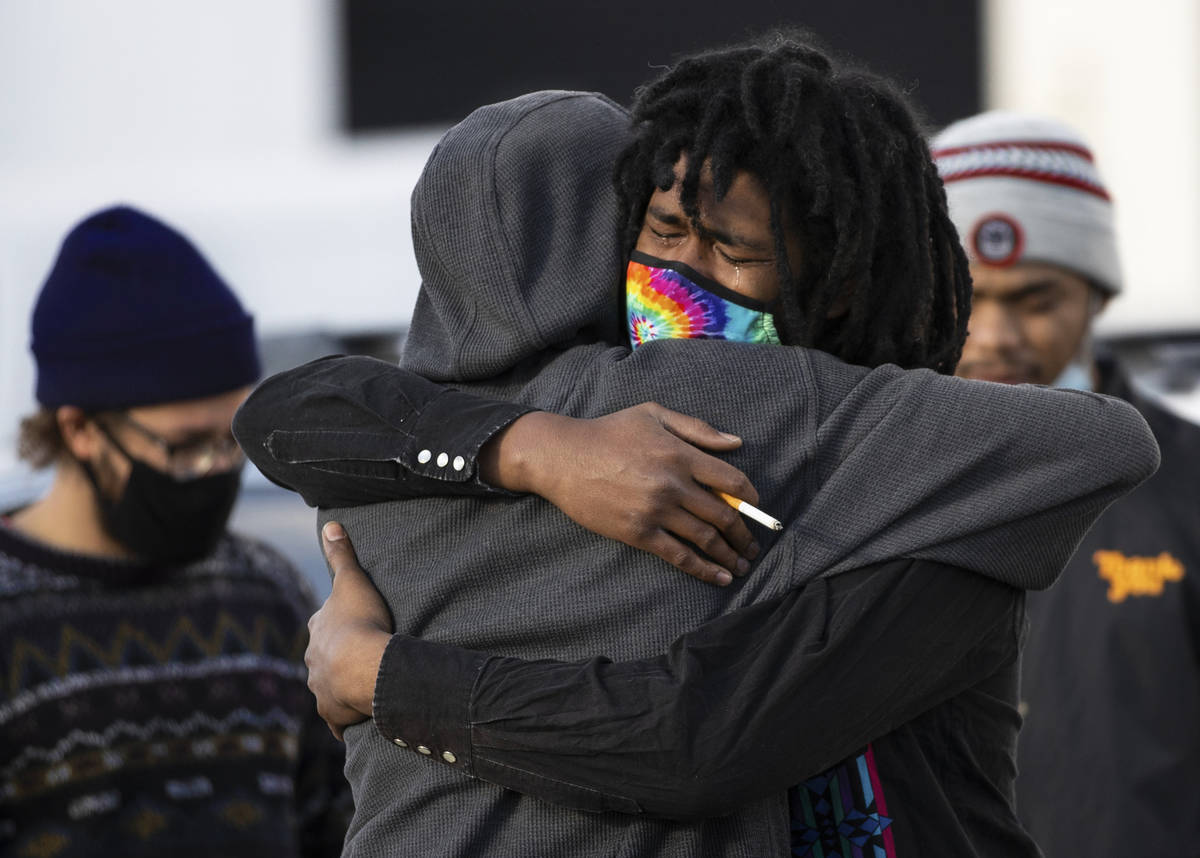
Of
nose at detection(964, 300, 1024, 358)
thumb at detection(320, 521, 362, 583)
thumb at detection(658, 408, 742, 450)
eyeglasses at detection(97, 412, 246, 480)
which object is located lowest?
eyeglasses at detection(97, 412, 246, 480)

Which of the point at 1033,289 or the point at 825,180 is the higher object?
the point at 825,180

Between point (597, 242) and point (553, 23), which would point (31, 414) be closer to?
point (597, 242)

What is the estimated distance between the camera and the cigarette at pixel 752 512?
178 cm

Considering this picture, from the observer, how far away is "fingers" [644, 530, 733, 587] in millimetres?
1819

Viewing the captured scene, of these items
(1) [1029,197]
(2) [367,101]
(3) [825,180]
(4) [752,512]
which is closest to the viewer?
(4) [752,512]

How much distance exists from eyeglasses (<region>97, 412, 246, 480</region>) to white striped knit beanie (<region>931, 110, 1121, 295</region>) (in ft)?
5.66

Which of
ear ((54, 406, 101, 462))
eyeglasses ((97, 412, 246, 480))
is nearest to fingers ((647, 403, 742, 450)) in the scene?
eyeglasses ((97, 412, 246, 480))

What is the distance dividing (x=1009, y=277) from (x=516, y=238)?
2.12 meters

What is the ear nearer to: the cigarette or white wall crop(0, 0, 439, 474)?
the cigarette

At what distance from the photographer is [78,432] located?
3799 mm

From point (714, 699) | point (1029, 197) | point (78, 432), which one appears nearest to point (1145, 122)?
point (1029, 197)

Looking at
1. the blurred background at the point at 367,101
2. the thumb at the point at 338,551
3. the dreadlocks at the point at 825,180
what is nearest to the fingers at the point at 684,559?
the dreadlocks at the point at 825,180

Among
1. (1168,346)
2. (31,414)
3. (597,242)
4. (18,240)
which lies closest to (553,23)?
(18,240)

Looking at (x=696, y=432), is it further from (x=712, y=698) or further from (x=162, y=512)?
(x=162, y=512)
